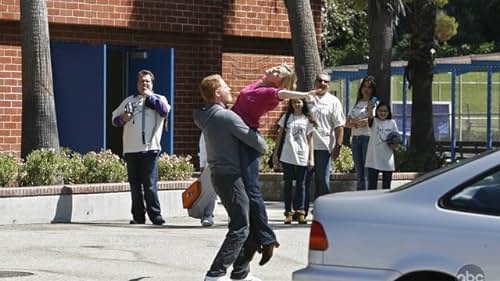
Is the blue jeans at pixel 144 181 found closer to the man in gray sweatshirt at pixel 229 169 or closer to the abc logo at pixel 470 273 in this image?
the man in gray sweatshirt at pixel 229 169

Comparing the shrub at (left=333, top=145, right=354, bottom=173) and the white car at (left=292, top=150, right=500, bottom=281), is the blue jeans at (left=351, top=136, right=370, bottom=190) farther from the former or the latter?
the white car at (left=292, top=150, right=500, bottom=281)

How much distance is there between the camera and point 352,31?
48.6m

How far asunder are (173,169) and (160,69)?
412 centimetres

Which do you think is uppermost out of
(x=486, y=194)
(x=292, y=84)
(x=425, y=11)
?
(x=425, y=11)

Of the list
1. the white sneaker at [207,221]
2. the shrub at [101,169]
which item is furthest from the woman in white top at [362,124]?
the shrub at [101,169]

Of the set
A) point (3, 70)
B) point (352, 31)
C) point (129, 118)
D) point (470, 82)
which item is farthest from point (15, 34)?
point (352, 31)

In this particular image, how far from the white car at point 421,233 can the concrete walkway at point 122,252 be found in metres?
3.37

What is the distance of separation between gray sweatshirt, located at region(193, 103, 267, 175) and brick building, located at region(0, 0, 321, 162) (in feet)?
31.4

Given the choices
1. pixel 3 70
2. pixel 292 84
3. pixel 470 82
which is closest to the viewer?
pixel 292 84

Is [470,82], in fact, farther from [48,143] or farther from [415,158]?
[48,143]

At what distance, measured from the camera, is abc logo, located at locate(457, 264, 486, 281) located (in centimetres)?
778

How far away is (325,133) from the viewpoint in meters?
15.8

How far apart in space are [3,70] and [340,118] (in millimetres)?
6090

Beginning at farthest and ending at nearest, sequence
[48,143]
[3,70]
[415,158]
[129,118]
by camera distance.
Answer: [415,158] → [3,70] → [48,143] → [129,118]
